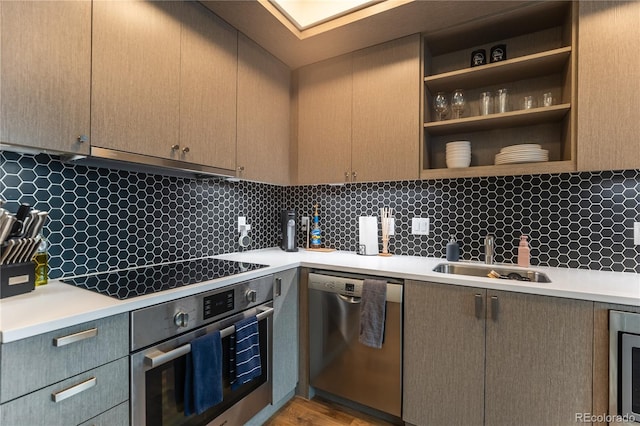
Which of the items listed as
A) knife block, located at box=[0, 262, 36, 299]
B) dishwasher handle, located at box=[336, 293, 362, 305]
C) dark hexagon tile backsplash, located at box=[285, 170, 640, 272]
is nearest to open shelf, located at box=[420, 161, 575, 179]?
dark hexagon tile backsplash, located at box=[285, 170, 640, 272]

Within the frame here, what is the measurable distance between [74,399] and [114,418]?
17 centimetres

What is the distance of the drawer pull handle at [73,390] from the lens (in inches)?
34.9

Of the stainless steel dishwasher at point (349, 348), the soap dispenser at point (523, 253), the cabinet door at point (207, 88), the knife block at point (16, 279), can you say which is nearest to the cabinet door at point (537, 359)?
the stainless steel dishwasher at point (349, 348)

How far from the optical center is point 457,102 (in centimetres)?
198

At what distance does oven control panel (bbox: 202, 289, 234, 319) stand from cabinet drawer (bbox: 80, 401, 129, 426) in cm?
41

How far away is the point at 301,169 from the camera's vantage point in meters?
2.35

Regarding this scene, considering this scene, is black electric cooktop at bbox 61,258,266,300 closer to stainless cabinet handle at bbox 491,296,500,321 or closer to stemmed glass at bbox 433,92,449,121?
stainless cabinet handle at bbox 491,296,500,321

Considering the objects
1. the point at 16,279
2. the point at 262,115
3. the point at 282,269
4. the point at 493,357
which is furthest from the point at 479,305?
the point at 16,279

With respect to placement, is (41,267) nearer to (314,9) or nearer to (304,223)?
(304,223)

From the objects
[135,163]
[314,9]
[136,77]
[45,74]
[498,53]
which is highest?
[314,9]

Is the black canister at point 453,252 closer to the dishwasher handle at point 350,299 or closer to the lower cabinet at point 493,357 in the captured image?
the lower cabinet at point 493,357

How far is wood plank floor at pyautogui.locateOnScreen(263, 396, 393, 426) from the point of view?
70.1 inches

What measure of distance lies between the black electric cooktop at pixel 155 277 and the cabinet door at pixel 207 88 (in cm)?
60

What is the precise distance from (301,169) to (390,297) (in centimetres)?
119
